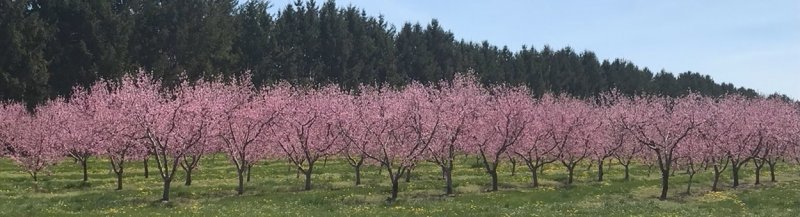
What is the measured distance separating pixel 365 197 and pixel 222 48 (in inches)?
2237

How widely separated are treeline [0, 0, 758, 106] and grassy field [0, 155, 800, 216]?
50.2ft

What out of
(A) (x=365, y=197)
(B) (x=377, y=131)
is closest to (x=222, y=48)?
(B) (x=377, y=131)

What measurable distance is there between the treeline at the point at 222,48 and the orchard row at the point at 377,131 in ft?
38.5

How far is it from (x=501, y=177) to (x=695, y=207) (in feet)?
56.9

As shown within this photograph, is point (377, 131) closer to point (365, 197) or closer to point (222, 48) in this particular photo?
point (365, 197)

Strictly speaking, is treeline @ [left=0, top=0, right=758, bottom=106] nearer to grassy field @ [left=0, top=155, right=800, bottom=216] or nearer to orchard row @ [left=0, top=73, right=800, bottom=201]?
orchard row @ [left=0, top=73, right=800, bottom=201]

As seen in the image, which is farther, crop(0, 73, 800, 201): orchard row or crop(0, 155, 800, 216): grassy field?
crop(0, 73, 800, 201): orchard row

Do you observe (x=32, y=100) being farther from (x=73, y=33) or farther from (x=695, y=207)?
(x=695, y=207)

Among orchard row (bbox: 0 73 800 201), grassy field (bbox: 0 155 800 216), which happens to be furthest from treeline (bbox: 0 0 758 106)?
grassy field (bbox: 0 155 800 216)

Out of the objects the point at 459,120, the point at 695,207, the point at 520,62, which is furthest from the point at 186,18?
the point at 520,62

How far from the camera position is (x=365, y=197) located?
3666 cm

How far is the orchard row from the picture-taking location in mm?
38562

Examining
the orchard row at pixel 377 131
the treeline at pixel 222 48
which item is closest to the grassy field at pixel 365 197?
the orchard row at pixel 377 131

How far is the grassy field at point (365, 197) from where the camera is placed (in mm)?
31141
